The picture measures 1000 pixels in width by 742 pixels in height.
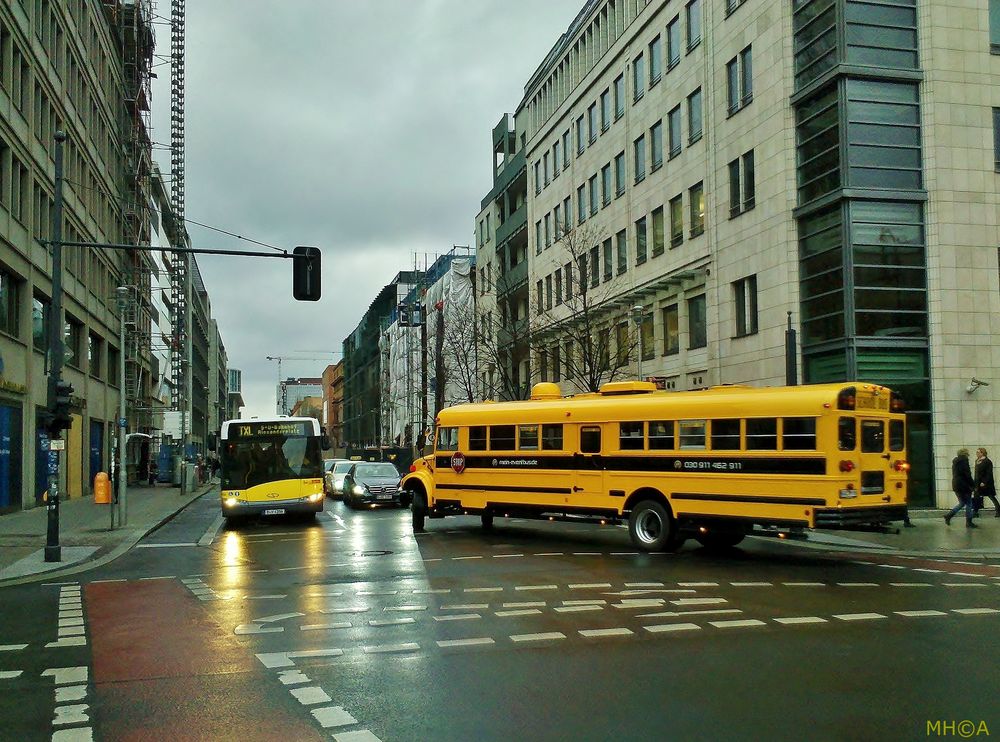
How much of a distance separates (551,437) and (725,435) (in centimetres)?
431

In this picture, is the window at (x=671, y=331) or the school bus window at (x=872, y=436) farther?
the window at (x=671, y=331)

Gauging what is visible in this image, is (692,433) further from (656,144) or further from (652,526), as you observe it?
(656,144)

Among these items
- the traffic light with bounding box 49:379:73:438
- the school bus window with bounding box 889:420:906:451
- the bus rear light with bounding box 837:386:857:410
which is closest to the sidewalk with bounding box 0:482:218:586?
the traffic light with bounding box 49:379:73:438

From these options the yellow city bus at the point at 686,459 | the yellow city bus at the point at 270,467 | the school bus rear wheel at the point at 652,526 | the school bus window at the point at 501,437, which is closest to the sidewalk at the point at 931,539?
the yellow city bus at the point at 686,459

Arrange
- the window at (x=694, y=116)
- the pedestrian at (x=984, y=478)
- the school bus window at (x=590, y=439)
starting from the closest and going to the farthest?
the school bus window at (x=590, y=439) → the pedestrian at (x=984, y=478) → the window at (x=694, y=116)

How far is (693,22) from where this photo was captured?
1453 inches

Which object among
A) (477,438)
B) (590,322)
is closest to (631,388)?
(477,438)

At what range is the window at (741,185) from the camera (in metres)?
32.6

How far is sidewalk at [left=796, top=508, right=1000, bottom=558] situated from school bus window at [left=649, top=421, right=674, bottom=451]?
402 cm

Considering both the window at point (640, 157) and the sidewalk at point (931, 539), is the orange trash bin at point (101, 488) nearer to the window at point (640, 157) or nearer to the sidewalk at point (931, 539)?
the window at point (640, 157)

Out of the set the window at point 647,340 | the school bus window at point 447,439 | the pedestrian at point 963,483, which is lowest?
the pedestrian at point 963,483

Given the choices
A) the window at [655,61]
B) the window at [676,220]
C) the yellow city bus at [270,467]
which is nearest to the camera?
the yellow city bus at [270,467]

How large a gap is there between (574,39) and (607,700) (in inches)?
1898

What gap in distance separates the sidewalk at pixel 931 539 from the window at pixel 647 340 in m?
17.5
